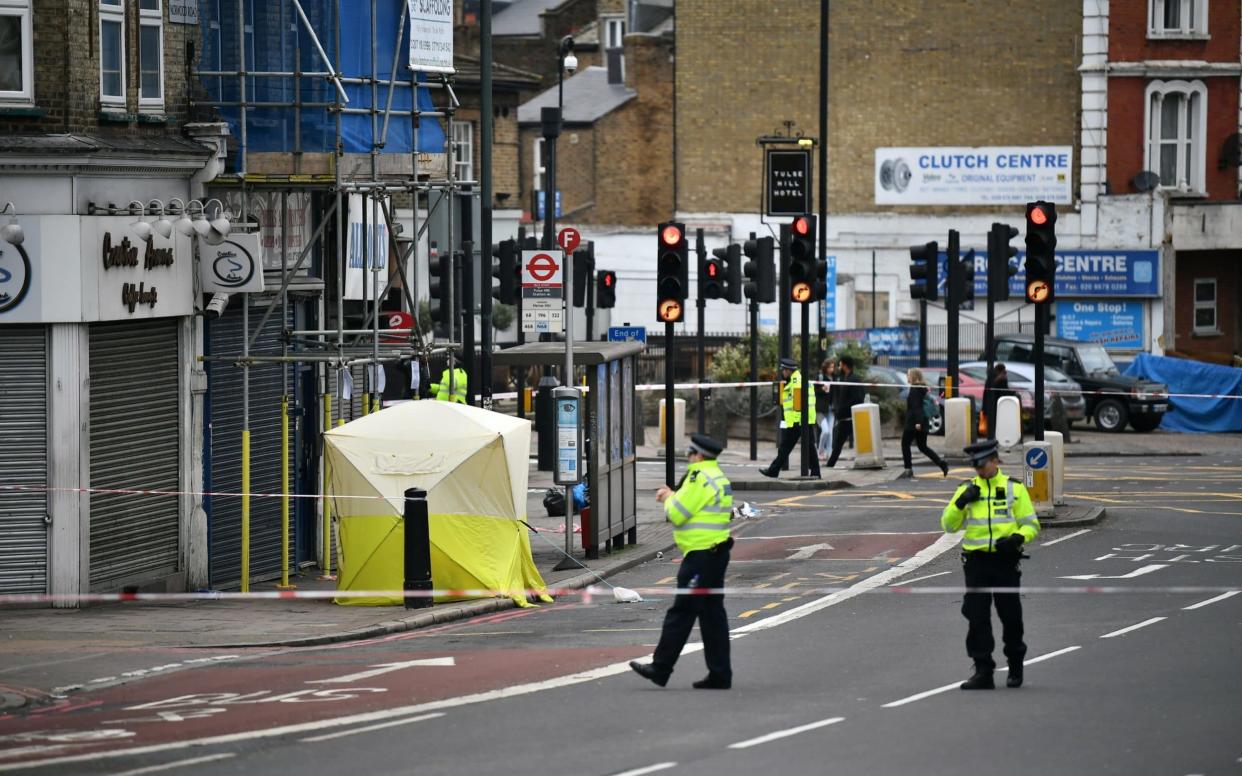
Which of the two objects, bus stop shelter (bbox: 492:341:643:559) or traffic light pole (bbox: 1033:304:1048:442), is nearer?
bus stop shelter (bbox: 492:341:643:559)

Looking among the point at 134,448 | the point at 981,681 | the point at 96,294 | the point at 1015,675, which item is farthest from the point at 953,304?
the point at 981,681

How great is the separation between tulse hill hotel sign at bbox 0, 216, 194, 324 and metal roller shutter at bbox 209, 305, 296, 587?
1481mm

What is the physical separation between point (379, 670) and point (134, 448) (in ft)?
18.0

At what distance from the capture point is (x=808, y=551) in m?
22.7

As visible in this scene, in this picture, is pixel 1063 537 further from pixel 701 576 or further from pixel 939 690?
pixel 701 576

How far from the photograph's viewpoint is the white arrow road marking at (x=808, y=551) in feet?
73.1

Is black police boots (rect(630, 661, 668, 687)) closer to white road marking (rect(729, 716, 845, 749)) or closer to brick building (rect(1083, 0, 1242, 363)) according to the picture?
white road marking (rect(729, 716, 845, 749))

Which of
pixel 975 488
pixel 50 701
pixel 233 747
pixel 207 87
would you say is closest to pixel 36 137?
pixel 207 87

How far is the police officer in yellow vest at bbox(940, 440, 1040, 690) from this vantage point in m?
13.8

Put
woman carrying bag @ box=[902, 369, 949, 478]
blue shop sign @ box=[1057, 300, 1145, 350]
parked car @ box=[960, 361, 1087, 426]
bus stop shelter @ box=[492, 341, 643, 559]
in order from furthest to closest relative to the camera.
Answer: blue shop sign @ box=[1057, 300, 1145, 350], parked car @ box=[960, 361, 1087, 426], woman carrying bag @ box=[902, 369, 949, 478], bus stop shelter @ box=[492, 341, 643, 559]

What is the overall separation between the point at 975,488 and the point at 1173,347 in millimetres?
39759

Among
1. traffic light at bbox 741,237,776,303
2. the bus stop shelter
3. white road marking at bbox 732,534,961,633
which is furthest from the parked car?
the bus stop shelter

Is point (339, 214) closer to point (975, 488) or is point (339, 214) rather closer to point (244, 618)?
point (244, 618)

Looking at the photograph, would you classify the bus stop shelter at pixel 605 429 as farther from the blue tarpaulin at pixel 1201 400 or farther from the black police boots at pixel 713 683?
the blue tarpaulin at pixel 1201 400
